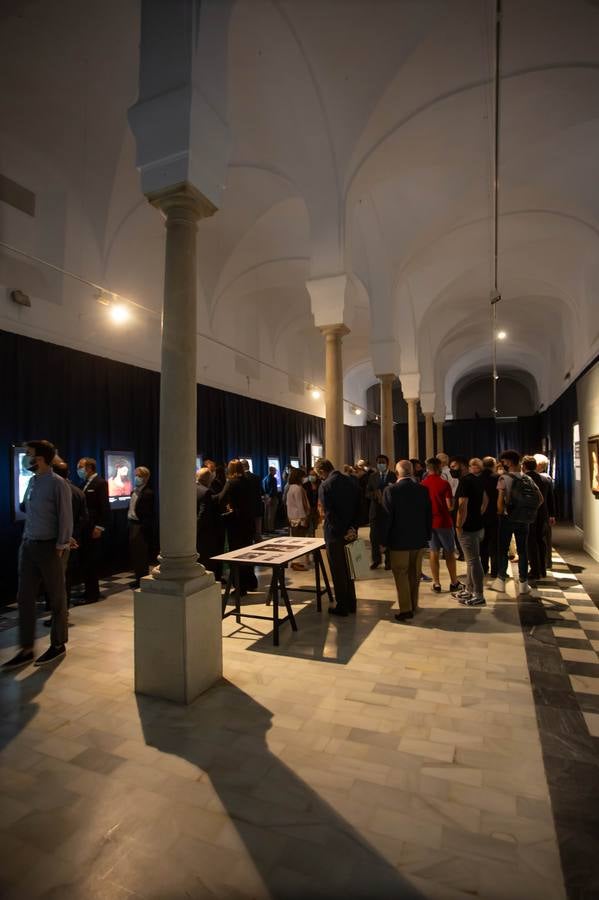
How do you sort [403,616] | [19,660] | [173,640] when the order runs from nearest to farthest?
[173,640], [19,660], [403,616]

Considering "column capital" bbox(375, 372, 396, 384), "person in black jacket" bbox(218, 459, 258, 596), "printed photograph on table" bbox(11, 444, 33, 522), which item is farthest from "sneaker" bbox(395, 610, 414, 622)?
"column capital" bbox(375, 372, 396, 384)

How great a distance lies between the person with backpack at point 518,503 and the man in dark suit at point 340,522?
1777mm

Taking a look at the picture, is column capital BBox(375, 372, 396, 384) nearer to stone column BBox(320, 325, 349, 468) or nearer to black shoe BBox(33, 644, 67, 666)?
stone column BBox(320, 325, 349, 468)

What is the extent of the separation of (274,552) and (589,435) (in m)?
5.98

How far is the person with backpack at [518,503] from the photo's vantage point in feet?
16.5

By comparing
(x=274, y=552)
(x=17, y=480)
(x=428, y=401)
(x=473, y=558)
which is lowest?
(x=473, y=558)

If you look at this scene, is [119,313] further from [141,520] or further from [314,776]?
[314,776]

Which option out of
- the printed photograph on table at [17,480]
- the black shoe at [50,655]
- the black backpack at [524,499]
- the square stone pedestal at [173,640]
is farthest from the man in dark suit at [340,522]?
the printed photograph on table at [17,480]

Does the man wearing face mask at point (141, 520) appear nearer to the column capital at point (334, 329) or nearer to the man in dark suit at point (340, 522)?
the man in dark suit at point (340, 522)

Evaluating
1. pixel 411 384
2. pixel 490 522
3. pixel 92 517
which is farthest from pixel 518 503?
pixel 411 384

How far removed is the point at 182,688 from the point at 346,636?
1609mm

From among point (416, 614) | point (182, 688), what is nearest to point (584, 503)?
point (416, 614)

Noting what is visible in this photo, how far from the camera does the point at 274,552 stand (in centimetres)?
426

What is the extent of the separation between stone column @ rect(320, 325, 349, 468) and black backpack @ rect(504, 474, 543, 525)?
87.0 inches
